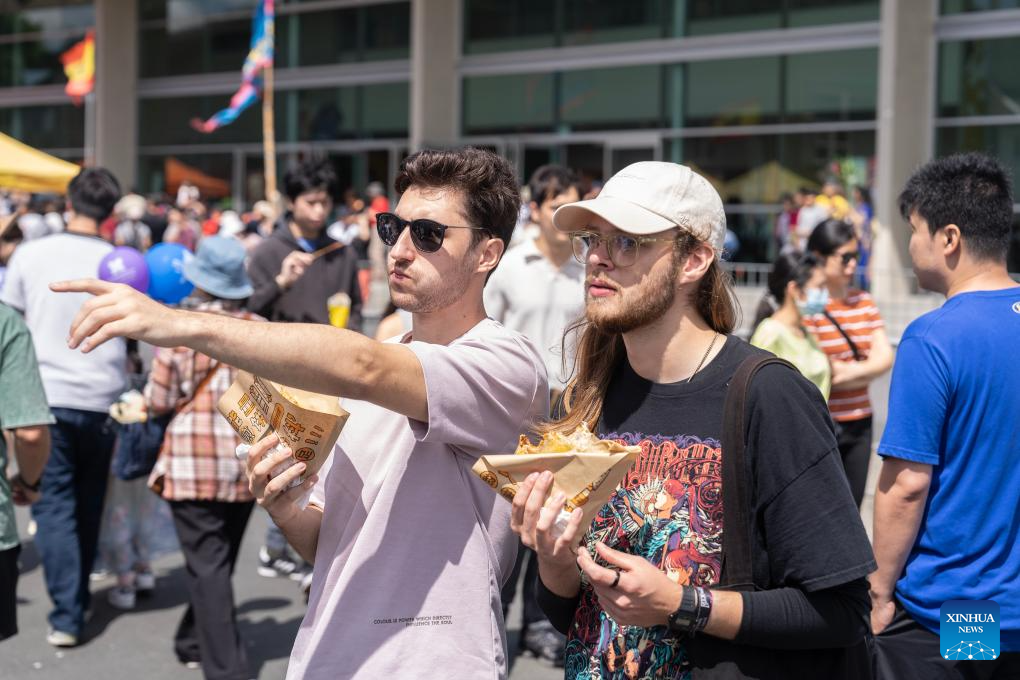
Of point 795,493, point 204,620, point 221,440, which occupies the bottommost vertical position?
point 204,620

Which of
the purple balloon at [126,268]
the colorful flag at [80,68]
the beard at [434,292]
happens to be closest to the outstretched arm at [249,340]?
the beard at [434,292]

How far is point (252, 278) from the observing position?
661 cm

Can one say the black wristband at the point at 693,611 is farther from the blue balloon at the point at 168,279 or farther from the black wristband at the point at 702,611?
the blue balloon at the point at 168,279

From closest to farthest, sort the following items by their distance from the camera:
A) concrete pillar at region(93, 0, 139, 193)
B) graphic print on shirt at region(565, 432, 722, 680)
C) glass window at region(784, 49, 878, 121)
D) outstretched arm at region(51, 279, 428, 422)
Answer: outstretched arm at region(51, 279, 428, 422)
graphic print on shirt at region(565, 432, 722, 680)
glass window at region(784, 49, 878, 121)
concrete pillar at region(93, 0, 139, 193)

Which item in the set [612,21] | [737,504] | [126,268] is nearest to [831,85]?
[612,21]

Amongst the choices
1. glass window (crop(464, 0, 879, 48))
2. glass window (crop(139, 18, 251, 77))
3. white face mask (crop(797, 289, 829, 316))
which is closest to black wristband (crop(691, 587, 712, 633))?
white face mask (crop(797, 289, 829, 316))

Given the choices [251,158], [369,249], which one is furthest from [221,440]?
[251,158]

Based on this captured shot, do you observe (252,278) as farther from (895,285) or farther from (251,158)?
(251,158)

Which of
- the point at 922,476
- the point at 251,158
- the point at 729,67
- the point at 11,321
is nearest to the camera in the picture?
the point at 922,476

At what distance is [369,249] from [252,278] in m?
15.7

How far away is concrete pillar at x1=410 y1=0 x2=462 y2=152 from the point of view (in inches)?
977

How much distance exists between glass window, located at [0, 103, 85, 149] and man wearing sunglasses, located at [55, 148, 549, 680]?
33262 millimetres

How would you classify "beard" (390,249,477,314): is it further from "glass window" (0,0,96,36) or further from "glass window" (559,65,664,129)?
"glass window" (0,0,96,36)

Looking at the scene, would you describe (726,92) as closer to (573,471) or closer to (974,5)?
(974,5)
